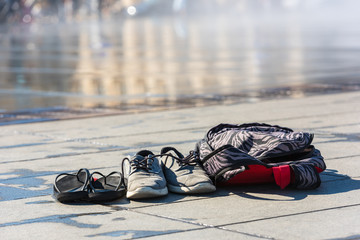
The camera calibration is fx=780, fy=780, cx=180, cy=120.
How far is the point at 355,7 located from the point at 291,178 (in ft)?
202

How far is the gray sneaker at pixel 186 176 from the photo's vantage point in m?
4.37

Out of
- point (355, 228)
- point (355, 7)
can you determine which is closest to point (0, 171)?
point (355, 228)

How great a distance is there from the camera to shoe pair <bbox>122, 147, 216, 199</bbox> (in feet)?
14.1

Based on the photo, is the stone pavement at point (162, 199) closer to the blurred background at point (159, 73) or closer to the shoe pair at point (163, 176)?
the shoe pair at point (163, 176)

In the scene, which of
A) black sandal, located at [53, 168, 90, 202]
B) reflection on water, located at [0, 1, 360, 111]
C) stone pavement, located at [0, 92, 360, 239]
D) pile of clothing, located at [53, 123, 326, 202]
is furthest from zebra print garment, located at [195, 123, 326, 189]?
reflection on water, located at [0, 1, 360, 111]

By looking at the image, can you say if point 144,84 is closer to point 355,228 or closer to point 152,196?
point 152,196

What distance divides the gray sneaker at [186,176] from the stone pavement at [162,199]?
0.05m

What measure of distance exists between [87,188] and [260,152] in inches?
41.2

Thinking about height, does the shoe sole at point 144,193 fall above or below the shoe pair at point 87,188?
below

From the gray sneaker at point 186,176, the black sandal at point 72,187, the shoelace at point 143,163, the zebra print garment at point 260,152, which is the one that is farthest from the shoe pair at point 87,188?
the zebra print garment at point 260,152

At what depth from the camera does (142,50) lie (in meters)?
18.2

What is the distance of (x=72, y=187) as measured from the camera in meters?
4.42

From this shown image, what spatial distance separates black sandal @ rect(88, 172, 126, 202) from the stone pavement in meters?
0.04

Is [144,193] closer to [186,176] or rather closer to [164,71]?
[186,176]
